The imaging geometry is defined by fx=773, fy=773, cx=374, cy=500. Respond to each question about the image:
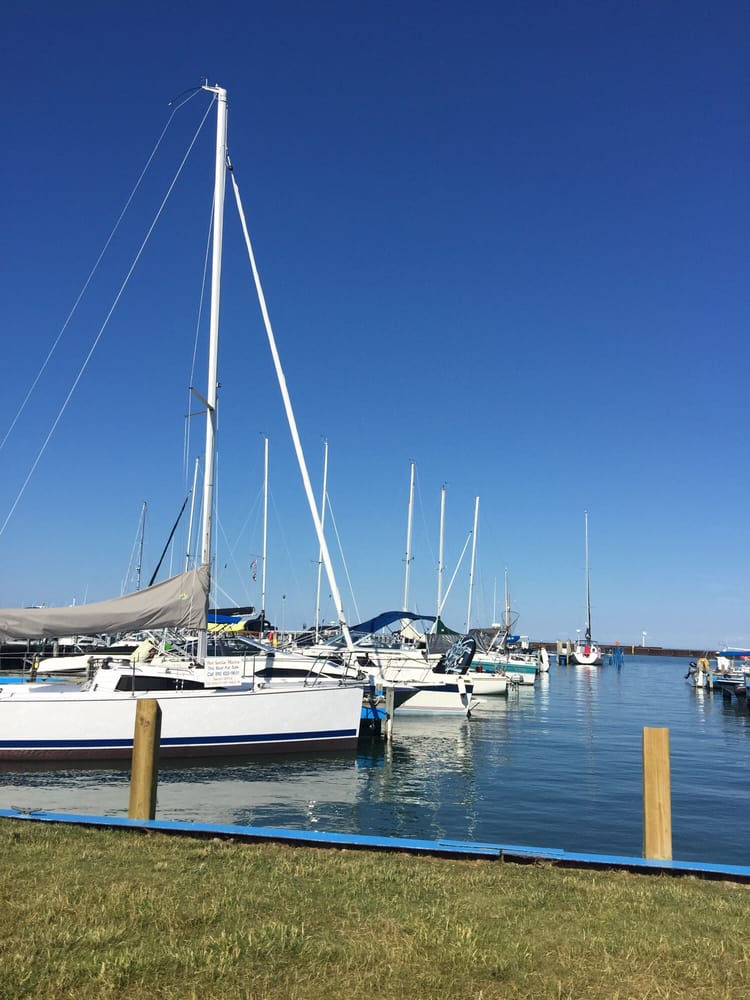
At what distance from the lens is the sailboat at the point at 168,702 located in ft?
63.5

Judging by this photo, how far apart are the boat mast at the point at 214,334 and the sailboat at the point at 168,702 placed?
0.21 feet

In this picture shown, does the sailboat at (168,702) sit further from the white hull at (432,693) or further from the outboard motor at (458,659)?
the outboard motor at (458,659)

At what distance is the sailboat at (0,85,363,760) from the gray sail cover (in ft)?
0.08

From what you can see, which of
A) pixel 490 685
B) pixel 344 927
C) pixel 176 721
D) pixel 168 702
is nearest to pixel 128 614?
pixel 168 702

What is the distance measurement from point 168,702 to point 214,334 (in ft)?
36.0

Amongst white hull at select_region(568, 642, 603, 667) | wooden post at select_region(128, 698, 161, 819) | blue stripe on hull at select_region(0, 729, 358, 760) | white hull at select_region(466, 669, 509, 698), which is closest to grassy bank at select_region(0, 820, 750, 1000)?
wooden post at select_region(128, 698, 161, 819)

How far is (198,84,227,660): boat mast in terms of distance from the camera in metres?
22.2

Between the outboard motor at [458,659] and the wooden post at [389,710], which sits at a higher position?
the outboard motor at [458,659]

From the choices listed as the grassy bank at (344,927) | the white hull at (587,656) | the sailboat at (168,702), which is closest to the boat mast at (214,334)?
the sailboat at (168,702)

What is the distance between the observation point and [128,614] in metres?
19.3

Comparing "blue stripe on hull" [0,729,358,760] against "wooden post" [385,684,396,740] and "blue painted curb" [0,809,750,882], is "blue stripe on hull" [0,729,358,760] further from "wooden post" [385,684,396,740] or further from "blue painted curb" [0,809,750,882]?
"blue painted curb" [0,809,750,882]

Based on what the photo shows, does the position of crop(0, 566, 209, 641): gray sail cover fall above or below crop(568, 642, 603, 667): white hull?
above

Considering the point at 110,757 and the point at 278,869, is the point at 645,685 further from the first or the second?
the point at 278,869

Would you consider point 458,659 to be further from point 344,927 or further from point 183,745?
point 344,927
